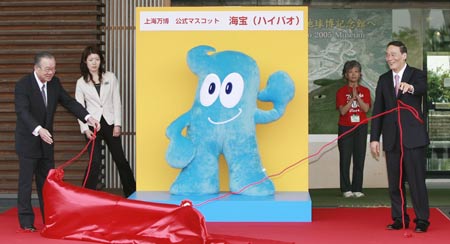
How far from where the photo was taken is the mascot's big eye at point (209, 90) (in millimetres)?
7070

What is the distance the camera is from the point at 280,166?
749cm

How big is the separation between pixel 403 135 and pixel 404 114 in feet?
0.54

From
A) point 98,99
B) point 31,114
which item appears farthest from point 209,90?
point 31,114

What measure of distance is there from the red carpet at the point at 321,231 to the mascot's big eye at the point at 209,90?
41.9 inches

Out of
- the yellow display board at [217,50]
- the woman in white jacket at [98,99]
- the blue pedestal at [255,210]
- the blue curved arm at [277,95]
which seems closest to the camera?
the blue pedestal at [255,210]

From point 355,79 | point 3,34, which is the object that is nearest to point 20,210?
point 3,34

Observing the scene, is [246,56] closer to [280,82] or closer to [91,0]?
[280,82]

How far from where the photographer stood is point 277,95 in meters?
7.02

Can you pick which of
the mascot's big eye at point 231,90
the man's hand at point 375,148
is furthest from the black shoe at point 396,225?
the mascot's big eye at point 231,90

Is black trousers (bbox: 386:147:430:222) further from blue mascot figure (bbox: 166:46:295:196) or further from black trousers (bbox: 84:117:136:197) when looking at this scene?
black trousers (bbox: 84:117:136:197)

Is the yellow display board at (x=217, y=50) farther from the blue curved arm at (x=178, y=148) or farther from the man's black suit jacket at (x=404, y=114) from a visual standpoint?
the man's black suit jacket at (x=404, y=114)

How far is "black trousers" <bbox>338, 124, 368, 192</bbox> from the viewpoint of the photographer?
352 inches

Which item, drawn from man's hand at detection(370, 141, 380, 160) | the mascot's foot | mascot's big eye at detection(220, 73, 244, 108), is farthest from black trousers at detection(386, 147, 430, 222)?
mascot's big eye at detection(220, 73, 244, 108)

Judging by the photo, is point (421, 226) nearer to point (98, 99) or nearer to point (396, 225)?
point (396, 225)
